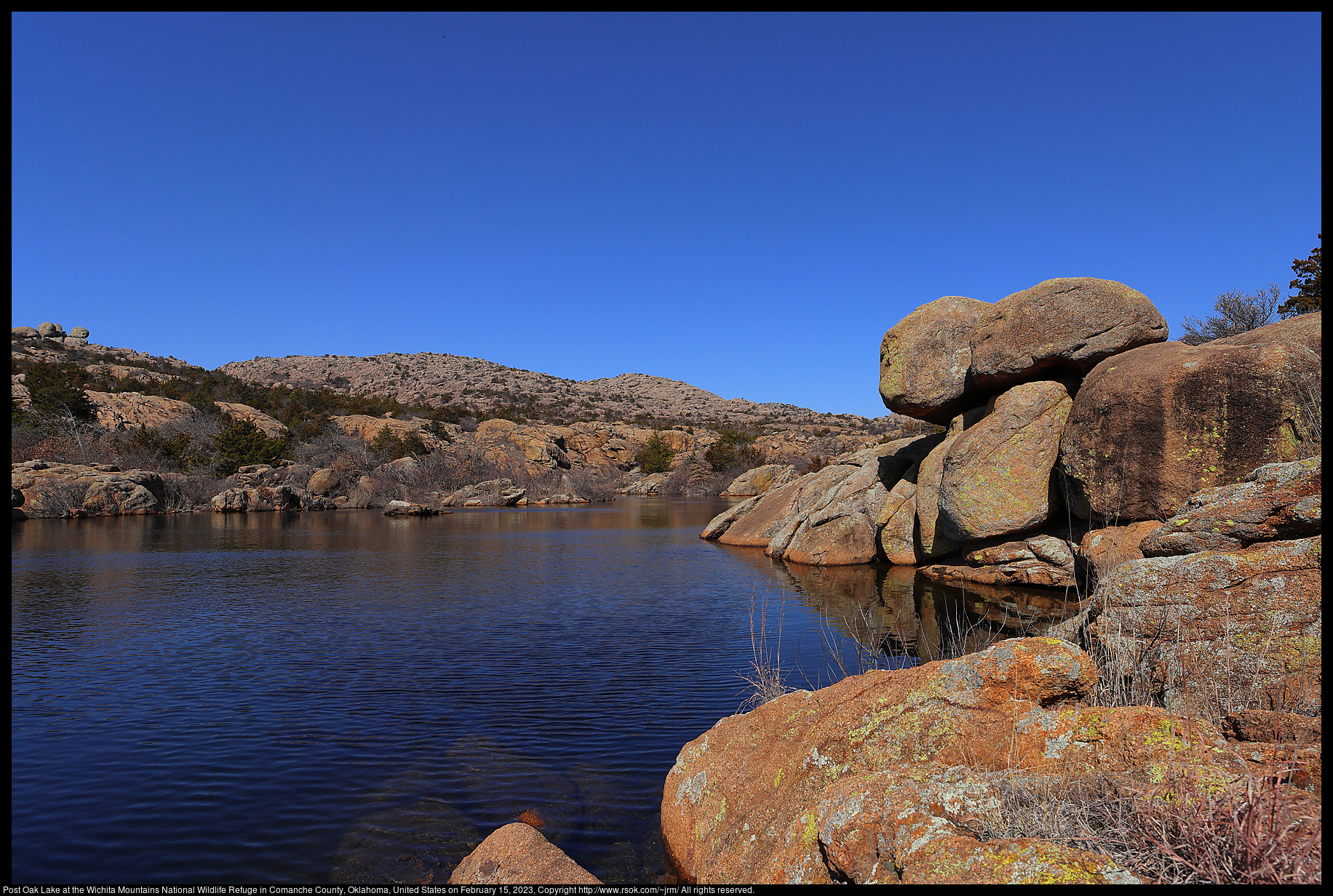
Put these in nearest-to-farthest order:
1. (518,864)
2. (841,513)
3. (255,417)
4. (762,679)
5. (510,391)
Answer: (518,864) → (762,679) → (841,513) → (255,417) → (510,391)

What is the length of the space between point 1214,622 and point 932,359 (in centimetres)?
1375

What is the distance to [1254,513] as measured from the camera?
6730 mm

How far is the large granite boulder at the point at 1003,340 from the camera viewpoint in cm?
1513

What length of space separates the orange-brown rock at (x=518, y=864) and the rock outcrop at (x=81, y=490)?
3959cm

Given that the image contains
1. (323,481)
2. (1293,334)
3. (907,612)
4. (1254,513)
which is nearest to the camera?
(1254,513)

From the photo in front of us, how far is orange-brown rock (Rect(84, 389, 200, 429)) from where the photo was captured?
166ft

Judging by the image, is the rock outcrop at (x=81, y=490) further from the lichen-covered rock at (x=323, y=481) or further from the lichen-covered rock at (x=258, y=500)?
the lichen-covered rock at (x=323, y=481)

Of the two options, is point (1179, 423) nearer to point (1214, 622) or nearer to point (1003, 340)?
point (1003, 340)

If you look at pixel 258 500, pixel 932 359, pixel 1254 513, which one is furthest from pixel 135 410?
pixel 1254 513

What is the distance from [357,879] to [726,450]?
61.9 m

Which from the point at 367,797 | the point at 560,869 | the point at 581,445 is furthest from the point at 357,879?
the point at 581,445

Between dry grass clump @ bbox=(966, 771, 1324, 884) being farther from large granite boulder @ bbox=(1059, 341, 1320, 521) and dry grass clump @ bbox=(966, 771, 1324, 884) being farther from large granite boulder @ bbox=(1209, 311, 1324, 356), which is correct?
large granite boulder @ bbox=(1209, 311, 1324, 356)

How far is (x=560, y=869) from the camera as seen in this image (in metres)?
4.23

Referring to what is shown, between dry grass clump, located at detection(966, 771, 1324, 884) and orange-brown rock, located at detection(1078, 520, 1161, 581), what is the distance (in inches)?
345
